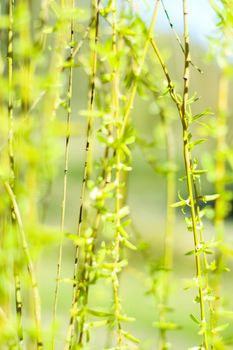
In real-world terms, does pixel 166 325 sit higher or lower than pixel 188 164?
lower

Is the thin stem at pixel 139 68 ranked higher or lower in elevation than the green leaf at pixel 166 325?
higher

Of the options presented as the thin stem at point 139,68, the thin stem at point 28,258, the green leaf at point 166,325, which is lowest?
the green leaf at point 166,325

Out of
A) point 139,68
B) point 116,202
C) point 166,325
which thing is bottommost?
point 166,325

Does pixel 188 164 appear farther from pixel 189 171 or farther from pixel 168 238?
pixel 168 238

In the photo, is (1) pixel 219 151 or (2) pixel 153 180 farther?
(2) pixel 153 180

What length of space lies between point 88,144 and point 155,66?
0.16 metres

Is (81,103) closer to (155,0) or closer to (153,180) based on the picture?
(153,180)

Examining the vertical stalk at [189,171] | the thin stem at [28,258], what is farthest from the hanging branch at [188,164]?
the thin stem at [28,258]

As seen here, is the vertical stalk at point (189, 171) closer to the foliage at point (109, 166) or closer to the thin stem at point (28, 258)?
the foliage at point (109, 166)

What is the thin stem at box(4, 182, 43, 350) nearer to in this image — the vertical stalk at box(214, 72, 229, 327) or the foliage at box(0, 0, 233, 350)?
the foliage at box(0, 0, 233, 350)

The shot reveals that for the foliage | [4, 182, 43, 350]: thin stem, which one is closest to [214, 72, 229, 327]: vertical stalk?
the foliage

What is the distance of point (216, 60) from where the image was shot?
0.57 meters

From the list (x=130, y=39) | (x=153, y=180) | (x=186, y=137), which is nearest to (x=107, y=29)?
(x=130, y=39)

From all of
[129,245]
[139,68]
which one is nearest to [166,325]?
[129,245]
